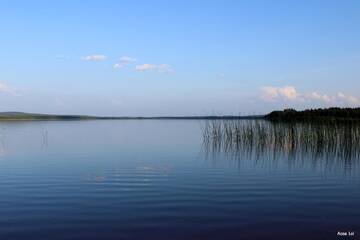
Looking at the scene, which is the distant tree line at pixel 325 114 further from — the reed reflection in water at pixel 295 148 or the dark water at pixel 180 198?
the dark water at pixel 180 198

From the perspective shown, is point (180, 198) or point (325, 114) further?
point (325, 114)

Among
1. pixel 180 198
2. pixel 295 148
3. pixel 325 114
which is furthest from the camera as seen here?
pixel 325 114

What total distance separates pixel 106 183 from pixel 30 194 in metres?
2.65

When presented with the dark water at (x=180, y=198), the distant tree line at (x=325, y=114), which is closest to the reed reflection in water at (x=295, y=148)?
the dark water at (x=180, y=198)

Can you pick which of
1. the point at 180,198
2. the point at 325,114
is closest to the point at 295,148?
the point at 180,198

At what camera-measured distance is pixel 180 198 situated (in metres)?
13.5

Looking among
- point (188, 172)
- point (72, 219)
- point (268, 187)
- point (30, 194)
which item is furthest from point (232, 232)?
point (188, 172)

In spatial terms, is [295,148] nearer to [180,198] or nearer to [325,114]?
[180,198]

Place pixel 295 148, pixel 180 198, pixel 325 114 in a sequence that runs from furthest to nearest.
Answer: pixel 325 114 < pixel 295 148 < pixel 180 198

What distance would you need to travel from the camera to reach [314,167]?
775 inches

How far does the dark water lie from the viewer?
1012 centimetres

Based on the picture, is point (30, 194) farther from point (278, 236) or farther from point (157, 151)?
point (157, 151)

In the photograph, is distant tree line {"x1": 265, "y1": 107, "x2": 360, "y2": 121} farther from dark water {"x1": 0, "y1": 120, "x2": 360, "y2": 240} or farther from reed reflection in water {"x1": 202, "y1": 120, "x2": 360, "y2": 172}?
dark water {"x1": 0, "y1": 120, "x2": 360, "y2": 240}

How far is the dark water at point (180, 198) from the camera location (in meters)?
10.1
